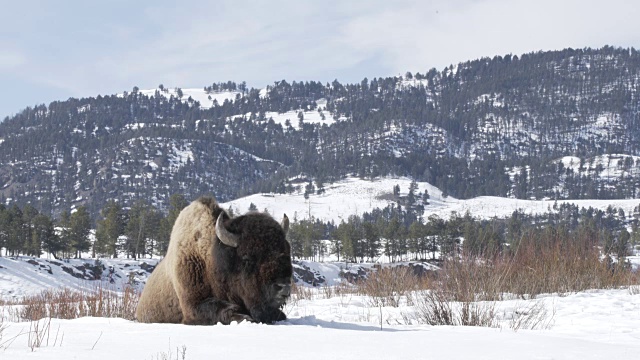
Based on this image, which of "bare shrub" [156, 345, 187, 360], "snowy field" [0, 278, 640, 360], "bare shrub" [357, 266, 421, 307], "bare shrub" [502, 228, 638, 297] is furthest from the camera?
"bare shrub" [502, 228, 638, 297]

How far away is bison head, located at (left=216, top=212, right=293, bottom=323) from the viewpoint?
23.1ft

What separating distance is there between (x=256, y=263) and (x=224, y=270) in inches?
19.6

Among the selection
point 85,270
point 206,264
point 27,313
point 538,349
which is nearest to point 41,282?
point 85,270

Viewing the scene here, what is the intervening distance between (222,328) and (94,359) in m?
1.95

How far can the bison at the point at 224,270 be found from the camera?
23.2ft

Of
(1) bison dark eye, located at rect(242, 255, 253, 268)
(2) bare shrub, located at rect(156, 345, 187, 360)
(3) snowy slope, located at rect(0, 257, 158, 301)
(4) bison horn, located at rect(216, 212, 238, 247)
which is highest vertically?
(4) bison horn, located at rect(216, 212, 238, 247)

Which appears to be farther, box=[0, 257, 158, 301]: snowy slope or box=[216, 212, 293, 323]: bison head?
box=[0, 257, 158, 301]: snowy slope

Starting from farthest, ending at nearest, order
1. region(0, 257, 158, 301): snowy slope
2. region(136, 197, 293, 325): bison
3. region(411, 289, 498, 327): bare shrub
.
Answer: region(0, 257, 158, 301): snowy slope
region(411, 289, 498, 327): bare shrub
region(136, 197, 293, 325): bison

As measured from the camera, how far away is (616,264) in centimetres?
1731

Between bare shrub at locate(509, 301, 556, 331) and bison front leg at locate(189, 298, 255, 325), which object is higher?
bison front leg at locate(189, 298, 255, 325)

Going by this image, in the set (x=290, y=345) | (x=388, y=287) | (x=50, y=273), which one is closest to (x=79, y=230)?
(x=50, y=273)

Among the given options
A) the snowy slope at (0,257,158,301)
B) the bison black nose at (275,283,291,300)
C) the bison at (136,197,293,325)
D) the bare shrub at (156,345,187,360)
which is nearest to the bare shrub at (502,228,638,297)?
the bison at (136,197,293,325)

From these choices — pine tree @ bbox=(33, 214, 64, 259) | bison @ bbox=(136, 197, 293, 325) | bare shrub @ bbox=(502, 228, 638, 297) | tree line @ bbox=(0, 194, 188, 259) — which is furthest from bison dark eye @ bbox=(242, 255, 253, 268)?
pine tree @ bbox=(33, 214, 64, 259)

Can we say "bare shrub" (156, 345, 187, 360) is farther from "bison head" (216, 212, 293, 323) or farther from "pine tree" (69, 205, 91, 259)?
"pine tree" (69, 205, 91, 259)
